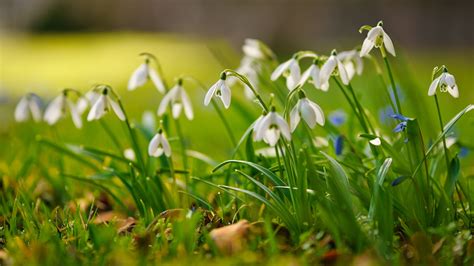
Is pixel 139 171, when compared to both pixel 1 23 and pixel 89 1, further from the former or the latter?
pixel 1 23

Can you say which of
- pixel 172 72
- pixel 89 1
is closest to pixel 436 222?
pixel 172 72

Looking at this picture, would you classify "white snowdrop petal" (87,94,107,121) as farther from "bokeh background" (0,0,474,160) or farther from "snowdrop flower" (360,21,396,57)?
"bokeh background" (0,0,474,160)

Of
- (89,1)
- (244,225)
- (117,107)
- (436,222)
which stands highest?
(89,1)

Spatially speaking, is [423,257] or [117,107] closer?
[423,257]

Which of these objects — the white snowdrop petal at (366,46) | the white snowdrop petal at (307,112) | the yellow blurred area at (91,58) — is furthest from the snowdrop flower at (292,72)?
the yellow blurred area at (91,58)

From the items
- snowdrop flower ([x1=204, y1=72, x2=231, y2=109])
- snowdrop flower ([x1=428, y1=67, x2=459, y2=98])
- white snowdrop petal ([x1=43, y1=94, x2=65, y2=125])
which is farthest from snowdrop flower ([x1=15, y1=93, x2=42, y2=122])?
snowdrop flower ([x1=428, y1=67, x2=459, y2=98])

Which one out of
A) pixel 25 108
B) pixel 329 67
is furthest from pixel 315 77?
pixel 25 108

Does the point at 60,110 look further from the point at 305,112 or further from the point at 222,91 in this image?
the point at 305,112
